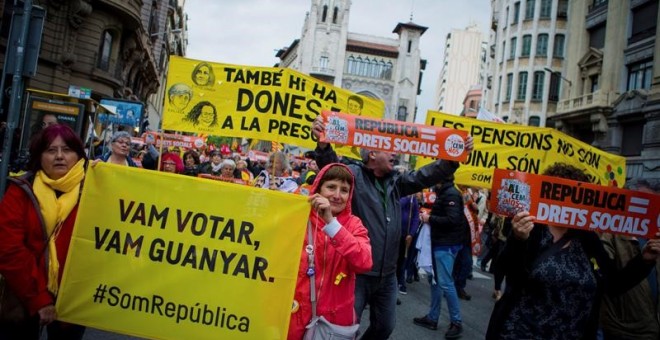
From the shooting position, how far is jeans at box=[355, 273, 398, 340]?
367 centimetres

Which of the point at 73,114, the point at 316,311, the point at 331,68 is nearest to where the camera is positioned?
the point at 316,311

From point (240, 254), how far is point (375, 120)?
1.75 metres

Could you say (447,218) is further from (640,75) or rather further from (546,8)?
(546,8)

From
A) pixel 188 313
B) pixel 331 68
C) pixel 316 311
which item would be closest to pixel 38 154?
pixel 188 313

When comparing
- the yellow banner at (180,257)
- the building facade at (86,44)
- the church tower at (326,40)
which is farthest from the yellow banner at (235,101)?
the church tower at (326,40)

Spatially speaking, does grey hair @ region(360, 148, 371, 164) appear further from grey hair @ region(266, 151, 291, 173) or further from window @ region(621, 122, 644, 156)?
window @ region(621, 122, 644, 156)

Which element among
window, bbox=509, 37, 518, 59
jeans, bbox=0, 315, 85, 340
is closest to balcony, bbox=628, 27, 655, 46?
window, bbox=509, 37, 518, 59

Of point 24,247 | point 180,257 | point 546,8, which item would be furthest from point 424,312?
point 546,8

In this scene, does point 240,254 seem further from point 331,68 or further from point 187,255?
point 331,68

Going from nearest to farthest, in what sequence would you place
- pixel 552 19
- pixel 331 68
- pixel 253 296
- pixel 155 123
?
pixel 253 296 → pixel 552 19 → pixel 155 123 → pixel 331 68

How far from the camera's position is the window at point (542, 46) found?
39750 mm

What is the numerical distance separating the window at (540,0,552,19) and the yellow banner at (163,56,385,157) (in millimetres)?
40102

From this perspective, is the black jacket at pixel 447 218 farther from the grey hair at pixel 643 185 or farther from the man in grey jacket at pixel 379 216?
the grey hair at pixel 643 185

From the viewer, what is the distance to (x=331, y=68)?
8106 centimetres
